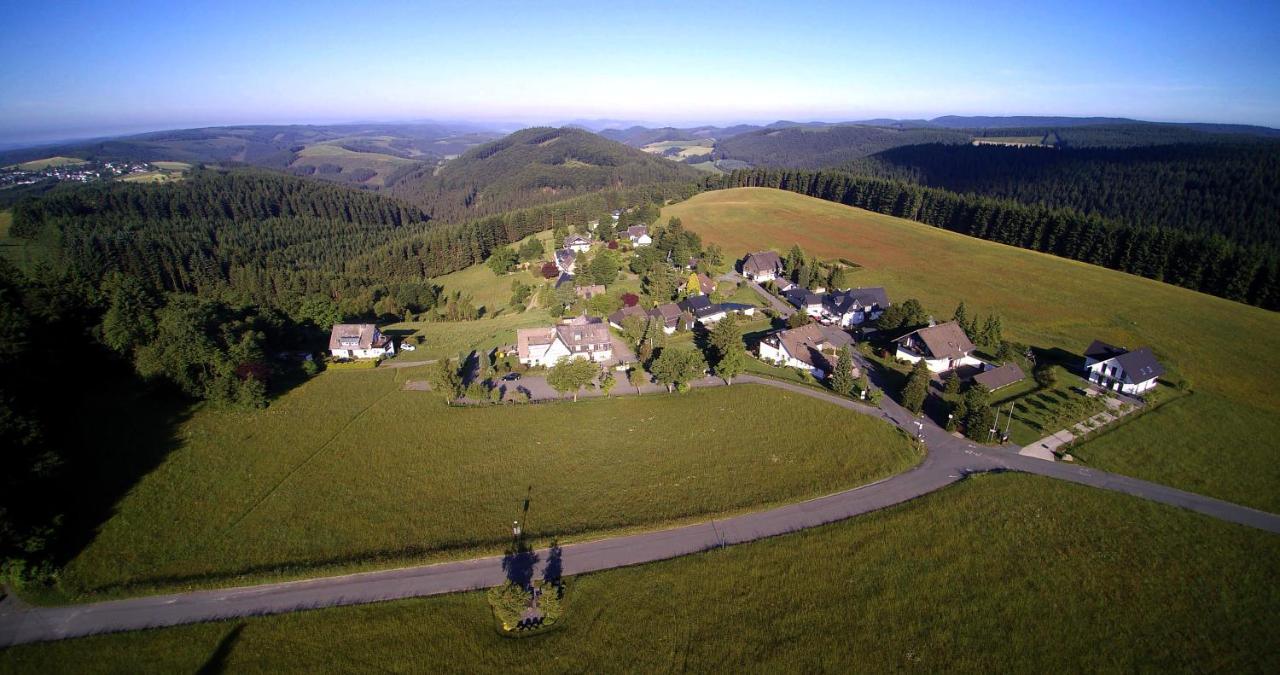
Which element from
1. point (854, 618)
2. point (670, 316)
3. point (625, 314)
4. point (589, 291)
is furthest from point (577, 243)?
point (854, 618)

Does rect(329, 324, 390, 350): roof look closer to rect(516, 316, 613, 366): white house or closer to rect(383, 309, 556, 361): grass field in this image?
rect(383, 309, 556, 361): grass field

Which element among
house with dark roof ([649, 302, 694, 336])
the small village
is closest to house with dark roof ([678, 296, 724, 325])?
the small village

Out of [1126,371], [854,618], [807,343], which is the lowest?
[854,618]

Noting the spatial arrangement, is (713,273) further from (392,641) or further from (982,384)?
(392,641)

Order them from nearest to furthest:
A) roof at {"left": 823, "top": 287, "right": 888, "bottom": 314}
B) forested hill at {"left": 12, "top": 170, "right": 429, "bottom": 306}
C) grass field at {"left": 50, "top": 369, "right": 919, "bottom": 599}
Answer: grass field at {"left": 50, "top": 369, "right": 919, "bottom": 599} → roof at {"left": 823, "top": 287, "right": 888, "bottom": 314} → forested hill at {"left": 12, "top": 170, "right": 429, "bottom": 306}

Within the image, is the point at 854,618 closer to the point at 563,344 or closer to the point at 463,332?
the point at 563,344

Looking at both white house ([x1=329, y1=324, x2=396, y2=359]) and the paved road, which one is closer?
the paved road

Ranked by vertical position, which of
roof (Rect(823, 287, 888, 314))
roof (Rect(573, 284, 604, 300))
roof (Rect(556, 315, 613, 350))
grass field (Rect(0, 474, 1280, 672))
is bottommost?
grass field (Rect(0, 474, 1280, 672))
